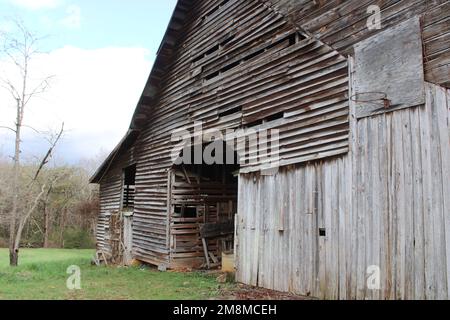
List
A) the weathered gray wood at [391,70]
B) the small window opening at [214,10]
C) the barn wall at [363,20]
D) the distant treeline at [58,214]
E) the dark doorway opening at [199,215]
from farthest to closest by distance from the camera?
the distant treeline at [58,214], the dark doorway opening at [199,215], the small window opening at [214,10], the weathered gray wood at [391,70], the barn wall at [363,20]

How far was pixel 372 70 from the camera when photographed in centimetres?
705

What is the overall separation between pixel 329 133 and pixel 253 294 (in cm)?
367

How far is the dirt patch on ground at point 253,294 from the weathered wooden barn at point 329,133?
0.21m

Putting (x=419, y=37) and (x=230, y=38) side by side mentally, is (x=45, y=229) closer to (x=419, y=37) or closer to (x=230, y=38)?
(x=230, y=38)

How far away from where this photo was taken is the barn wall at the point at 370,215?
591 centimetres

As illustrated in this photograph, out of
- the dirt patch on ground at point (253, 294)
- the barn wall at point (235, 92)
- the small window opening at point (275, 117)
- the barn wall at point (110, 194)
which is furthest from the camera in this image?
the barn wall at point (110, 194)

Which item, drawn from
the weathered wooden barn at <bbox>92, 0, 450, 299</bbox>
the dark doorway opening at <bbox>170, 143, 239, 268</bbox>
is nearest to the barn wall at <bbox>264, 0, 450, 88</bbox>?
the weathered wooden barn at <bbox>92, 0, 450, 299</bbox>

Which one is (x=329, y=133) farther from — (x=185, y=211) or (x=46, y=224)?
(x=46, y=224)

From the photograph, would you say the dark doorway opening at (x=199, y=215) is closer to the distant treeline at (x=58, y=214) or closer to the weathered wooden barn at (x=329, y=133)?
the weathered wooden barn at (x=329, y=133)

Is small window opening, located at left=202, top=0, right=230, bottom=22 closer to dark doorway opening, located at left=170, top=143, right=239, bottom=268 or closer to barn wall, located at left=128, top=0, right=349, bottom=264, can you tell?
barn wall, located at left=128, top=0, right=349, bottom=264

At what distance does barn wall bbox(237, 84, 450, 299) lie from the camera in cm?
591

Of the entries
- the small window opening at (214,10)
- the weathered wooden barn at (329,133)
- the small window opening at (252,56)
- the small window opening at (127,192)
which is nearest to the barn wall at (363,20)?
the weathered wooden barn at (329,133)

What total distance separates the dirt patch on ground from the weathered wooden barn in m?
0.21
